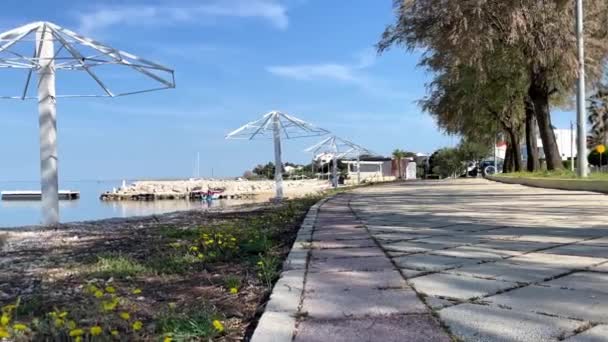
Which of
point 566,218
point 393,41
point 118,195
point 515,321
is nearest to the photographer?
point 515,321

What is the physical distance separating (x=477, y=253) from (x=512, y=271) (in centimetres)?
79

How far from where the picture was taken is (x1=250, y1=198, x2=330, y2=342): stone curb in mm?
2615

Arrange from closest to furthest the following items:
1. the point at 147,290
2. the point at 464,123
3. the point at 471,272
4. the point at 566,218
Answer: the point at 147,290 < the point at 471,272 < the point at 566,218 < the point at 464,123

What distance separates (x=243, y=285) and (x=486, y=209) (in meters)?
6.13

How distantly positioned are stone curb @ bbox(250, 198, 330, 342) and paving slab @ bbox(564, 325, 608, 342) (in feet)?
4.15

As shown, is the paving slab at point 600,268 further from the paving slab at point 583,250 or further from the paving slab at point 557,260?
the paving slab at point 583,250

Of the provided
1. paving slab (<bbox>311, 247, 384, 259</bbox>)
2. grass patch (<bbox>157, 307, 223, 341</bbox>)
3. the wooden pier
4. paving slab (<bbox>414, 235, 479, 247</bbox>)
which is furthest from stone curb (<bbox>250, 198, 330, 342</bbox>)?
the wooden pier

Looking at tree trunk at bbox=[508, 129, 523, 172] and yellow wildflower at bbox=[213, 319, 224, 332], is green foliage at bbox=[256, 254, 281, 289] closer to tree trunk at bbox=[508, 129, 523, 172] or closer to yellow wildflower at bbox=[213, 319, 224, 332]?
yellow wildflower at bbox=[213, 319, 224, 332]

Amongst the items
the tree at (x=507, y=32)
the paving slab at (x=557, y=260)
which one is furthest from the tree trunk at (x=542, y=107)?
the paving slab at (x=557, y=260)

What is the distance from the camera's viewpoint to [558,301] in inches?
122

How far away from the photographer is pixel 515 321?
2.75 meters

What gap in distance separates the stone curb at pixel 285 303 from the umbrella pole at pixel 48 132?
763 centimetres

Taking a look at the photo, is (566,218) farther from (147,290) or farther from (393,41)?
(393,41)

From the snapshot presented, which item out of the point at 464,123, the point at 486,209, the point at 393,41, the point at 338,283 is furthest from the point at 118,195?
the point at 338,283
